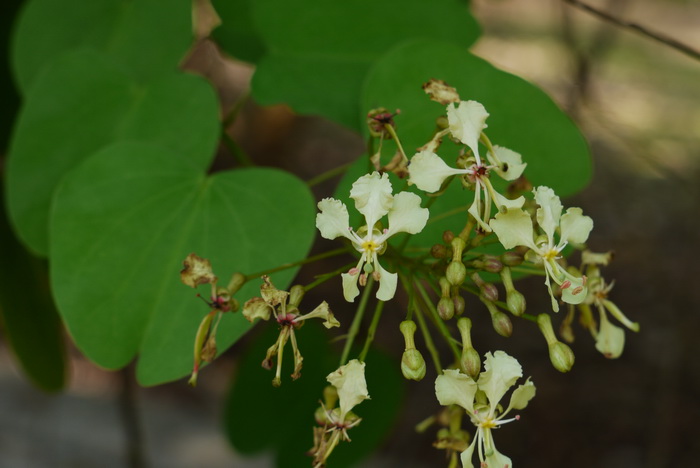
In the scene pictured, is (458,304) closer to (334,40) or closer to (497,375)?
(497,375)

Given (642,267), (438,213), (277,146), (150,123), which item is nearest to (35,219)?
(150,123)

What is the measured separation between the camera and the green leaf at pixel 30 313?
1.38 m

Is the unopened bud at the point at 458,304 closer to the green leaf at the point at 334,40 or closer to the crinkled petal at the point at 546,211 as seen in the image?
the crinkled petal at the point at 546,211

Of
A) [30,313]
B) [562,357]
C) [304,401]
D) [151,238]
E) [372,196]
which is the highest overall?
[372,196]

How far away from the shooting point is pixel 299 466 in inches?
53.0

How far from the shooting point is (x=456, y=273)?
25.4 inches

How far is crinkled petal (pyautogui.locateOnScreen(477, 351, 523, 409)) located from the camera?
66 cm

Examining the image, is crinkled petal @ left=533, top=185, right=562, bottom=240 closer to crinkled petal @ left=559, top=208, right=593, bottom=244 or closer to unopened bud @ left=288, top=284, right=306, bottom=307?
crinkled petal @ left=559, top=208, right=593, bottom=244

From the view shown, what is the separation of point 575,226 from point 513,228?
0.07 metres

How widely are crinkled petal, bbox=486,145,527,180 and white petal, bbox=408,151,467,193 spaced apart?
5 centimetres

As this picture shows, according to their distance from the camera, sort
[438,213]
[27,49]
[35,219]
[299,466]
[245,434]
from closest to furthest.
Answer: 1. [438,213]
2. [35,219]
3. [27,49]
4. [299,466]
5. [245,434]

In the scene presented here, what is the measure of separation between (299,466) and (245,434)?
0.98ft

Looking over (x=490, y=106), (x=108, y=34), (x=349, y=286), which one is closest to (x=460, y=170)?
(x=349, y=286)

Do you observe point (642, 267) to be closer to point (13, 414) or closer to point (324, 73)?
point (324, 73)
